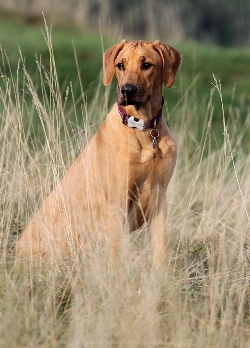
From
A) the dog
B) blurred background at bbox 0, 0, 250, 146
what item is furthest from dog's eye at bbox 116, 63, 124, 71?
blurred background at bbox 0, 0, 250, 146

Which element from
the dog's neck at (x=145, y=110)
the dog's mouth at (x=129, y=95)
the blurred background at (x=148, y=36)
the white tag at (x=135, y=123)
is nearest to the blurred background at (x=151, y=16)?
the blurred background at (x=148, y=36)

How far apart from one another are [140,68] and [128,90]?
0.26 metres

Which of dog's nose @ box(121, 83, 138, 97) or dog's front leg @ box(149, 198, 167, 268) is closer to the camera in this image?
dog's nose @ box(121, 83, 138, 97)

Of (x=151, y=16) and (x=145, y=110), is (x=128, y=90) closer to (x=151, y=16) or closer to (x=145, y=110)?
(x=145, y=110)

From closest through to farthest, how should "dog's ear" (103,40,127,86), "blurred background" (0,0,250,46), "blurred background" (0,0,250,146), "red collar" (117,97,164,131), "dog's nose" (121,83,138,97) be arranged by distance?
1. "dog's nose" (121,83,138,97)
2. "red collar" (117,97,164,131)
3. "dog's ear" (103,40,127,86)
4. "blurred background" (0,0,250,146)
5. "blurred background" (0,0,250,46)

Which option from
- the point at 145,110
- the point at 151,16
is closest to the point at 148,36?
the point at 151,16

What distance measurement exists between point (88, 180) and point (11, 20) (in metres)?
15.0

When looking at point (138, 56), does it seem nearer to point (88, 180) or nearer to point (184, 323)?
point (88, 180)

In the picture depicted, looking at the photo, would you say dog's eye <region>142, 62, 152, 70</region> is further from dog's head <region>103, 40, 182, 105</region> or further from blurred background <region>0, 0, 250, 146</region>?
blurred background <region>0, 0, 250, 146</region>

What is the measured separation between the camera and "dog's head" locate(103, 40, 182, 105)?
4719 mm

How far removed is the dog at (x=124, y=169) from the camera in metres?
4.82

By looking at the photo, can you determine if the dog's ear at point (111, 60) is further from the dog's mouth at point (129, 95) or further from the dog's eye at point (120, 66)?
the dog's mouth at point (129, 95)

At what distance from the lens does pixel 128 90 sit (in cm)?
468

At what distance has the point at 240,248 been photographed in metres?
4.84
